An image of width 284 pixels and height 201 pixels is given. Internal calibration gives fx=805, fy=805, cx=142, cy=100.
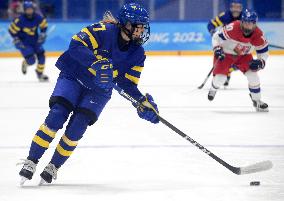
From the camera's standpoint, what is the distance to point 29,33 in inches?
431

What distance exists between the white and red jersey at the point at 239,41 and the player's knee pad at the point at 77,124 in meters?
3.63

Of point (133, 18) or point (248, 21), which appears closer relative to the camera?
point (133, 18)

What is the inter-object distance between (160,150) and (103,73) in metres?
1.39

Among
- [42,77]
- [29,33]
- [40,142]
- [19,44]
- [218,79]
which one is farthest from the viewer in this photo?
[29,33]

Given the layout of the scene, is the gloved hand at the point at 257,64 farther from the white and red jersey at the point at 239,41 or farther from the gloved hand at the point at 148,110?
the gloved hand at the point at 148,110

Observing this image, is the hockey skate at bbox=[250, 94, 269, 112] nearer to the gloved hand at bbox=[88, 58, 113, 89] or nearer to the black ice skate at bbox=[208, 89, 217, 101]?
the black ice skate at bbox=[208, 89, 217, 101]

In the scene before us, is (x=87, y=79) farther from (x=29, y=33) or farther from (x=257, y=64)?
(x=29, y=33)

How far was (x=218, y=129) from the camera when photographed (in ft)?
19.7

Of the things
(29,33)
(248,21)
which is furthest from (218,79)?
(29,33)

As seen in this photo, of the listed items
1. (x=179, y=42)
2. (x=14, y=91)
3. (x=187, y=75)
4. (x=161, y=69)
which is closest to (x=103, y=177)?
A: (x=14, y=91)

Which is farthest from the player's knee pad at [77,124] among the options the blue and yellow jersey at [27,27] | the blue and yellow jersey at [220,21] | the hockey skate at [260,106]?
the blue and yellow jersey at [27,27]

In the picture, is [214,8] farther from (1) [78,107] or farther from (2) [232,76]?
(1) [78,107]

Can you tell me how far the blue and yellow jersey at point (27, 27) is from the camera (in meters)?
10.9

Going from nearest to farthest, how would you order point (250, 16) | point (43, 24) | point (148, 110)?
point (148, 110), point (250, 16), point (43, 24)
